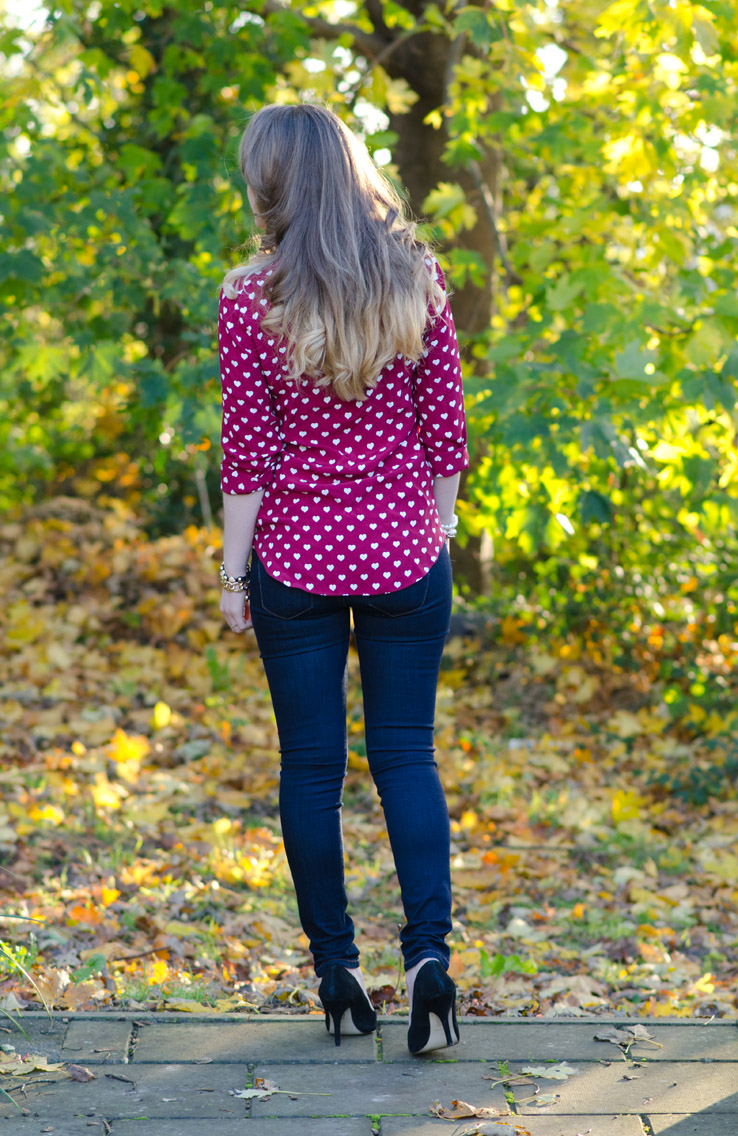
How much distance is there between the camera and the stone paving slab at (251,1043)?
7.28 ft

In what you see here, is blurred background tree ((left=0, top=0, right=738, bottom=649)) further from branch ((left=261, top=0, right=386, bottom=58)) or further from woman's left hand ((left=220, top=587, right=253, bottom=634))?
woman's left hand ((left=220, top=587, right=253, bottom=634))

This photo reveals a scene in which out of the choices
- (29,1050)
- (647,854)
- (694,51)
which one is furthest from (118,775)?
(694,51)

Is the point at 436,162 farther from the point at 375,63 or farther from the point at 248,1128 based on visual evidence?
the point at 248,1128

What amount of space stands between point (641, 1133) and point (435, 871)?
0.59 m

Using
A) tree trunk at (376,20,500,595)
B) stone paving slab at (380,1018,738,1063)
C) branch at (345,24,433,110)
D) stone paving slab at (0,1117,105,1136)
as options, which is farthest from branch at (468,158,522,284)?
stone paving slab at (0,1117,105,1136)

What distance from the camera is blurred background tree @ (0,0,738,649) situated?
397cm

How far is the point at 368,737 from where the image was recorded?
2314 mm

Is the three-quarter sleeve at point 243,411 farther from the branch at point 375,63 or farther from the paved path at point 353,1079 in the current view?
the branch at point 375,63

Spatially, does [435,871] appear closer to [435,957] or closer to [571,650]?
[435,957]

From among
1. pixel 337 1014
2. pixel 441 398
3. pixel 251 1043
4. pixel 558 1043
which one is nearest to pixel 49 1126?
pixel 251 1043

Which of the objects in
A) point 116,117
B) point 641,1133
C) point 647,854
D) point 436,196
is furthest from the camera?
point 116,117

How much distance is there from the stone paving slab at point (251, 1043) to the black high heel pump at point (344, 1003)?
28 mm

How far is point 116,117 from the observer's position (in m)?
7.81

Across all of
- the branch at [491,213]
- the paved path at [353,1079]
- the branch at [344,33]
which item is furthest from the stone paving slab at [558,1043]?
the branch at [344,33]
